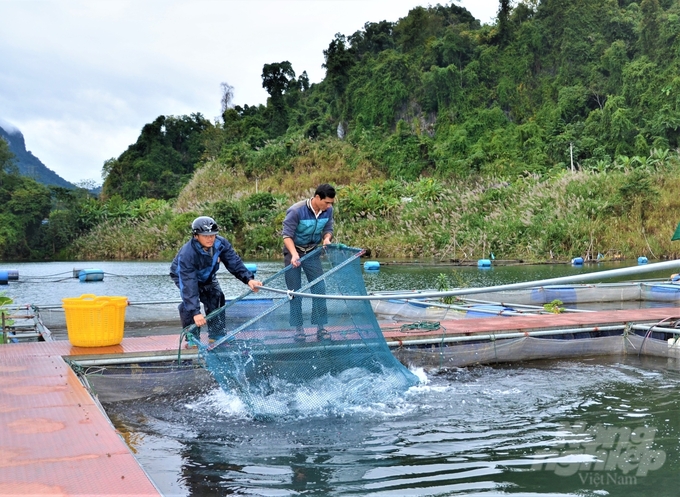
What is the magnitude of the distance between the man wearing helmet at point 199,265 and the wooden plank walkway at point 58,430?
619 mm

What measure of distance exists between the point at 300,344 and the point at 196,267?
1.23 m

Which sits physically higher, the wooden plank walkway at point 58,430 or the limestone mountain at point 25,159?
the limestone mountain at point 25,159

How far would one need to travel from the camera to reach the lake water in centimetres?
398

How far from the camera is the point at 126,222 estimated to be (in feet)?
144

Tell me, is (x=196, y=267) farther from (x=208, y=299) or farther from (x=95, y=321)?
(x=95, y=321)

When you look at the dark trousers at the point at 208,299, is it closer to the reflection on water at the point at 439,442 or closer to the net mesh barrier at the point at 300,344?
the net mesh barrier at the point at 300,344

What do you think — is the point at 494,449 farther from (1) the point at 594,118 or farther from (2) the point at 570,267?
(1) the point at 594,118

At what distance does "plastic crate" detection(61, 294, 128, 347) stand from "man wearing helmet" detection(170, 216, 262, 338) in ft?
2.36

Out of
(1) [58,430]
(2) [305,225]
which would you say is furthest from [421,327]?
(1) [58,430]

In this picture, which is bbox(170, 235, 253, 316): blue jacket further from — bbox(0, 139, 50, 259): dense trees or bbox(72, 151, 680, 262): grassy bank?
bbox(0, 139, 50, 259): dense trees

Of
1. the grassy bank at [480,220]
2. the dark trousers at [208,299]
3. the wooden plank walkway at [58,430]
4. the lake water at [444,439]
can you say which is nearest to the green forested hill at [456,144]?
the grassy bank at [480,220]

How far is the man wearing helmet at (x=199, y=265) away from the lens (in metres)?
5.82

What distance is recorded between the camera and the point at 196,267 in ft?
19.7

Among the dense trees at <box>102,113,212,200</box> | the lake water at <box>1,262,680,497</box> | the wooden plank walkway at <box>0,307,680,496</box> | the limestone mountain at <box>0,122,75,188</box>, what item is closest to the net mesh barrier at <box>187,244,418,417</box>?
the lake water at <box>1,262,680,497</box>
